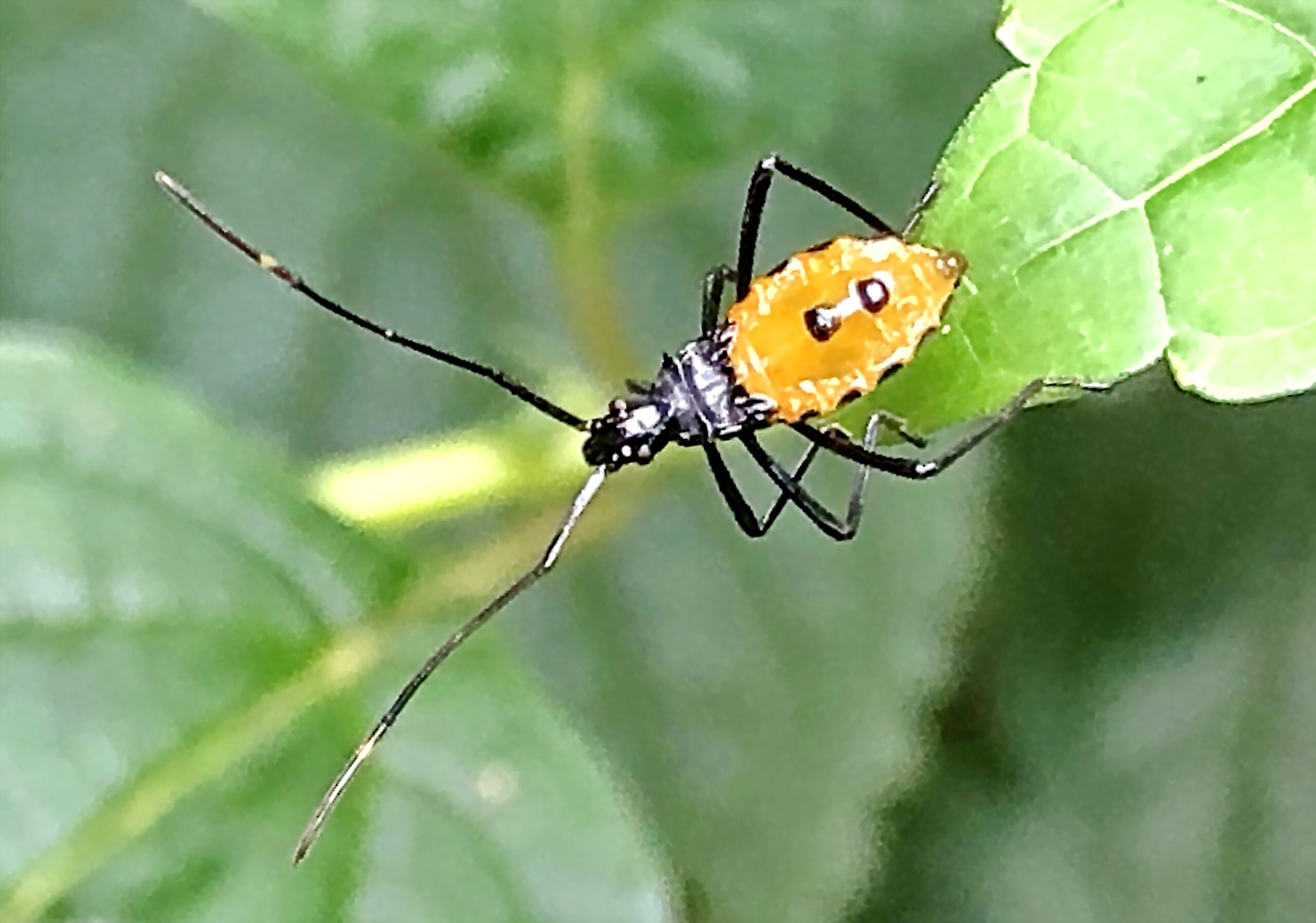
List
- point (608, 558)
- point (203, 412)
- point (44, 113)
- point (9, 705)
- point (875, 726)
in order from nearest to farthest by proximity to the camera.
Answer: point (9, 705) < point (203, 412) < point (875, 726) < point (608, 558) < point (44, 113)

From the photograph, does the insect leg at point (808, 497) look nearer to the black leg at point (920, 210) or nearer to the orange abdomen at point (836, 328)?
the orange abdomen at point (836, 328)

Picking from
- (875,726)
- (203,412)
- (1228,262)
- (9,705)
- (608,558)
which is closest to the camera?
(1228,262)

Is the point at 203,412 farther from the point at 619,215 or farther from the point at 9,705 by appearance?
the point at 619,215

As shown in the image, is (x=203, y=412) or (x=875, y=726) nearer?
(x=203, y=412)

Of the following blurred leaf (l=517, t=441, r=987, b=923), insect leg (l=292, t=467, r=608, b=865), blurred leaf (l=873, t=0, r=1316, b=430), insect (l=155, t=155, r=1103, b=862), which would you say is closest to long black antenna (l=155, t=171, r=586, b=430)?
insect (l=155, t=155, r=1103, b=862)

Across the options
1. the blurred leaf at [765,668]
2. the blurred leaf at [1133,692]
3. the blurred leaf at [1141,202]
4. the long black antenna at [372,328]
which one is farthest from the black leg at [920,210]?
the blurred leaf at [1133,692]

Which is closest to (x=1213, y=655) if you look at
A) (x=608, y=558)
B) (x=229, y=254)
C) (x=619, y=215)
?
(x=608, y=558)
